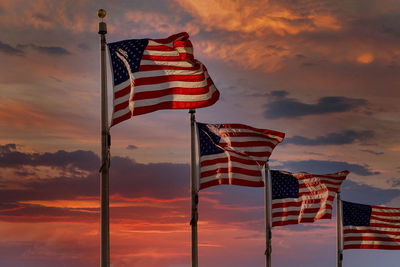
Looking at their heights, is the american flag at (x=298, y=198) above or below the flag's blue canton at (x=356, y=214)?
above

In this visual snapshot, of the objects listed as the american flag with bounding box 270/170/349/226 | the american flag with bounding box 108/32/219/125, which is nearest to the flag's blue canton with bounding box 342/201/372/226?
the american flag with bounding box 270/170/349/226

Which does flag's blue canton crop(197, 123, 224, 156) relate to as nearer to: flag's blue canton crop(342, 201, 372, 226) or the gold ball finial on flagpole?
the gold ball finial on flagpole

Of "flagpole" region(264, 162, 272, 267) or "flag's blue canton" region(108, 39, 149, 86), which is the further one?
"flagpole" region(264, 162, 272, 267)

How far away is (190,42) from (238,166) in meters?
8.46

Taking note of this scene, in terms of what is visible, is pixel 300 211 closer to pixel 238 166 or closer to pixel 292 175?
pixel 292 175

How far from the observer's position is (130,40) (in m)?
26.9

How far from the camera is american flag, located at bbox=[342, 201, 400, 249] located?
151ft

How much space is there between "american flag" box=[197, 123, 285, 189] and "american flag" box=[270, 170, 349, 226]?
6597mm

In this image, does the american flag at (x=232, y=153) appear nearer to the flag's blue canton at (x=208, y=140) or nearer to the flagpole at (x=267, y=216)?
the flag's blue canton at (x=208, y=140)

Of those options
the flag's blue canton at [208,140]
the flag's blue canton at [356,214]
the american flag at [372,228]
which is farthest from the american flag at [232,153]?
the american flag at [372,228]

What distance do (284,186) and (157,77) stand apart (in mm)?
17915

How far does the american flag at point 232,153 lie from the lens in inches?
1361

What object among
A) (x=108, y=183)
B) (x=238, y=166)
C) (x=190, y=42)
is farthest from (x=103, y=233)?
(x=238, y=166)

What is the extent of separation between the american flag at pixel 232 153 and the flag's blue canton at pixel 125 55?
9.37 meters
